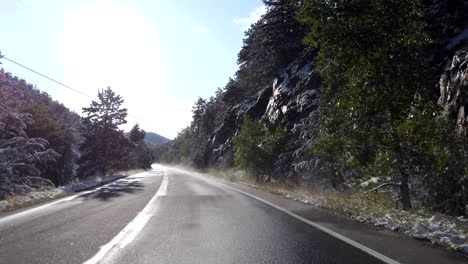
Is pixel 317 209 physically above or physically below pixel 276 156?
below

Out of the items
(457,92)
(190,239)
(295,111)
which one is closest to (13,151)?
(190,239)

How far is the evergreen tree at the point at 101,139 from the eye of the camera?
152 feet

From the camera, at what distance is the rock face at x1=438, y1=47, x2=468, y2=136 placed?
10.9 meters

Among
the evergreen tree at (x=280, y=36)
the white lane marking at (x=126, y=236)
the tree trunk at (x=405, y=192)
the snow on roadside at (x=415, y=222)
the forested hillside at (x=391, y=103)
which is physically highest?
the evergreen tree at (x=280, y=36)

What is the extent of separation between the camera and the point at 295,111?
30.5 meters

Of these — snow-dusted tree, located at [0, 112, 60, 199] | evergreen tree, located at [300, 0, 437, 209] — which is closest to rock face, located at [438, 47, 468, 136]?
evergreen tree, located at [300, 0, 437, 209]

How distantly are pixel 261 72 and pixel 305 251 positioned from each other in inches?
1825

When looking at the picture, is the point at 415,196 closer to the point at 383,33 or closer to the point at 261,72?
the point at 383,33

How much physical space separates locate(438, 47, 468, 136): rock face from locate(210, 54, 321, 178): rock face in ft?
24.7

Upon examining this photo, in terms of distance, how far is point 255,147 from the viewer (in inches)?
1007

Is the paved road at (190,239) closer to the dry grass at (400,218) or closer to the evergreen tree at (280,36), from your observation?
the dry grass at (400,218)

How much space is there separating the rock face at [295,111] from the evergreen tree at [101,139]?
15652mm

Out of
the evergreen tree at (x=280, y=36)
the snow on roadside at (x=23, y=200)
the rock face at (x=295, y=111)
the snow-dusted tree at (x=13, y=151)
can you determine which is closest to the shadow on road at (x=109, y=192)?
the snow on roadside at (x=23, y=200)

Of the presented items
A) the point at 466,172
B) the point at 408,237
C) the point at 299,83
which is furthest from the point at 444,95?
the point at 299,83
